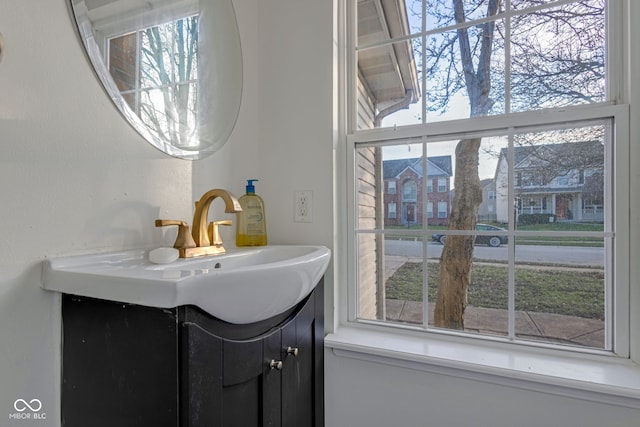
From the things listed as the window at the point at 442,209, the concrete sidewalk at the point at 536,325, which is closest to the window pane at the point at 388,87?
the window at the point at 442,209

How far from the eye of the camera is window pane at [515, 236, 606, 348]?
0.85 metres

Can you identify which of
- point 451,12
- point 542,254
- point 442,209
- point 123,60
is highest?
point 451,12

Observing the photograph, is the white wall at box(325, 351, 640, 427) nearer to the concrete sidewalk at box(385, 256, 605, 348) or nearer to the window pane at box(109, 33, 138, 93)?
the concrete sidewalk at box(385, 256, 605, 348)

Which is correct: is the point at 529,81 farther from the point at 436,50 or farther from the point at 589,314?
the point at 589,314

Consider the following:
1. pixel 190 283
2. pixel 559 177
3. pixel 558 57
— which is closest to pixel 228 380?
pixel 190 283

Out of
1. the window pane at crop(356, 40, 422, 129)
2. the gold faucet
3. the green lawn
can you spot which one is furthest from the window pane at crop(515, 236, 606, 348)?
the gold faucet

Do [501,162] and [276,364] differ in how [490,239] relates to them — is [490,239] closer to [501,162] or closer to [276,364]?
[501,162]

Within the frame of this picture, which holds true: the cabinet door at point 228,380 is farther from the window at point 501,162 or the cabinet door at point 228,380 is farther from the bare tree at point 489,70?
the bare tree at point 489,70

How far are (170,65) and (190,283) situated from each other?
0.71 metres

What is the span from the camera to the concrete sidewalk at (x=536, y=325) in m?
0.85

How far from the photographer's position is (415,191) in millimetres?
1034

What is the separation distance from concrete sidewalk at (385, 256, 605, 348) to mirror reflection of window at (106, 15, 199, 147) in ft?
2.85

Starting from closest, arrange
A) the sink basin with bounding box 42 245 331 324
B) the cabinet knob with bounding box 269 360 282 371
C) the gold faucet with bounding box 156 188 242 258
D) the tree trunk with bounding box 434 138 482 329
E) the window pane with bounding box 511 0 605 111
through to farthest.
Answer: the sink basin with bounding box 42 245 331 324, the cabinet knob with bounding box 269 360 282 371, the gold faucet with bounding box 156 188 242 258, the window pane with bounding box 511 0 605 111, the tree trunk with bounding box 434 138 482 329
